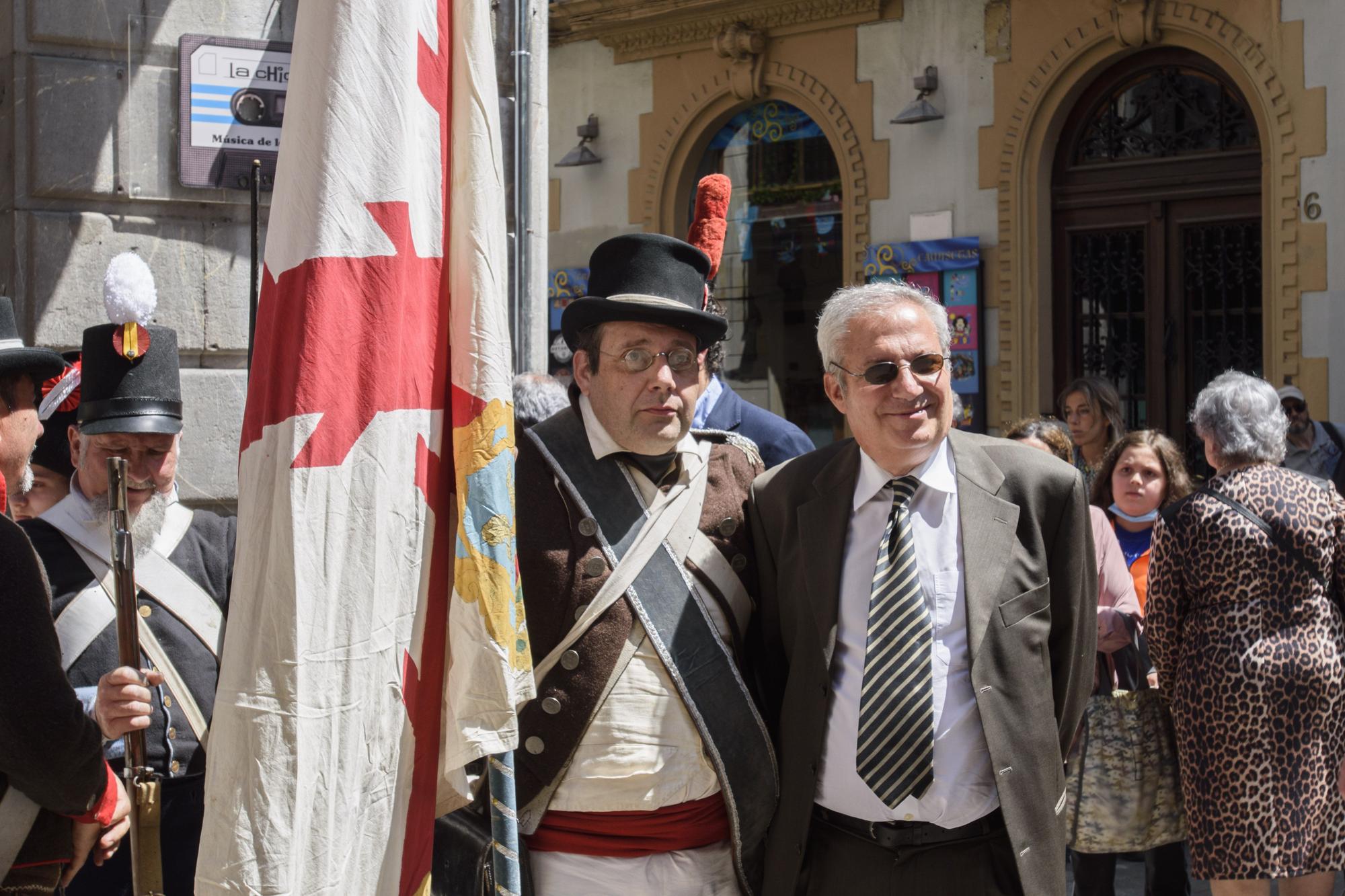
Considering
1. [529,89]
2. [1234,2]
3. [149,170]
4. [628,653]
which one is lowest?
[628,653]

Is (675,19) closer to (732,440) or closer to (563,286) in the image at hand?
(563,286)

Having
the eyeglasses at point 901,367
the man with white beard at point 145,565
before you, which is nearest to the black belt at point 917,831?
the eyeglasses at point 901,367

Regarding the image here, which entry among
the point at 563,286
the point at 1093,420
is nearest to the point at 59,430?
the point at 1093,420

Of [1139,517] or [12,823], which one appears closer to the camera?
[12,823]

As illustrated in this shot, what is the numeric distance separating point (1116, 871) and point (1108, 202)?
5581mm

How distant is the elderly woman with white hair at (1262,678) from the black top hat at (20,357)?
3.49 m

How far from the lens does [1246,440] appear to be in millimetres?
4762

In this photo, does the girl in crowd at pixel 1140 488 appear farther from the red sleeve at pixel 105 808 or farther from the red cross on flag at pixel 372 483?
the red sleeve at pixel 105 808

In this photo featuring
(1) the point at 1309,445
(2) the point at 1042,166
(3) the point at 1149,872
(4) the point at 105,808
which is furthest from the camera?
(2) the point at 1042,166

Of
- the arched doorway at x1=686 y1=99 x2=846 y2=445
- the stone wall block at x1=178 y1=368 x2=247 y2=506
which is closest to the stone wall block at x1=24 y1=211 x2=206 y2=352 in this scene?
the stone wall block at x1=178 y1=368 x2=247 y2=506

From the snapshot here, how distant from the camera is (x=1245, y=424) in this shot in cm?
477

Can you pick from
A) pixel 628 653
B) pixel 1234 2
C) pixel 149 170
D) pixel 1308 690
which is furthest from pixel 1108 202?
pixel 628 653

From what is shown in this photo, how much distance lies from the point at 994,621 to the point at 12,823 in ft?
6.23

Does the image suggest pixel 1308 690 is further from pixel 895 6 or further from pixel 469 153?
pixel 895 6
